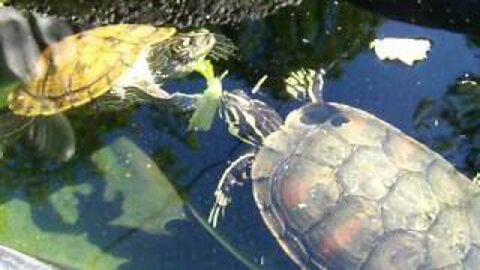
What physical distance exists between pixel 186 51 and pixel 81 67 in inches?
15.0

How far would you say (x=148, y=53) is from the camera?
374 cm

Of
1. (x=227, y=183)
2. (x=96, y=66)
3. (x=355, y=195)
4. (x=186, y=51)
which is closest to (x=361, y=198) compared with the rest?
(x=355, y=195)

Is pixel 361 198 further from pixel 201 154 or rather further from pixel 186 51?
pixel 186 51

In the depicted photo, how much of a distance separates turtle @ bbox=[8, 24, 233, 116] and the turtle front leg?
1.28ft

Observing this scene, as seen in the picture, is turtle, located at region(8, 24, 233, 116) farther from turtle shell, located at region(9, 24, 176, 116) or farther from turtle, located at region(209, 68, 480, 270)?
turtle, located at region(209, 68, 480, 270)

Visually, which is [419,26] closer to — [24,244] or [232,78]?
[232,78]

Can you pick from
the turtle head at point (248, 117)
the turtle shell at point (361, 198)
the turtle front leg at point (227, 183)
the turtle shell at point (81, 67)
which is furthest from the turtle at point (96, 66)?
the turtle shell at point (361, 198)

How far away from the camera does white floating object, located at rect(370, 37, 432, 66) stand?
11.9 ft

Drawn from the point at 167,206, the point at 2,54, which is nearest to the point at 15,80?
the point at 2,54

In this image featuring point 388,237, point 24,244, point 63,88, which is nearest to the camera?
point 388,237

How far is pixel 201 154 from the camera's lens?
3451 mm

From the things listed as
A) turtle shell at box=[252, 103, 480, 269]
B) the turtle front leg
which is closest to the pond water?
the turtle front leg

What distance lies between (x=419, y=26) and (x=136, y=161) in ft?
3.87

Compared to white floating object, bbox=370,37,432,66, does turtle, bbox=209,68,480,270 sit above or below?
below
